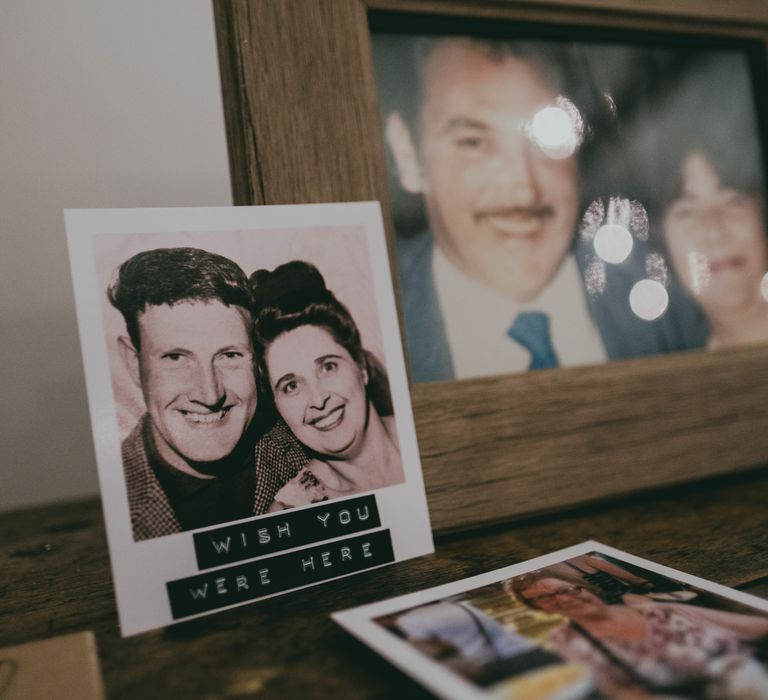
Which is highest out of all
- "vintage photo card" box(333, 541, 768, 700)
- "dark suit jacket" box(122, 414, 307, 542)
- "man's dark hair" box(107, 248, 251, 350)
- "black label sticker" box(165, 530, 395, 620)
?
"man's dark hair" box(107, 248, 251, 350)

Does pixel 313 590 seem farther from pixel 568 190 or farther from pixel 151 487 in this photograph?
pixel 568 190

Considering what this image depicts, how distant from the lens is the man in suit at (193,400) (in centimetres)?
41

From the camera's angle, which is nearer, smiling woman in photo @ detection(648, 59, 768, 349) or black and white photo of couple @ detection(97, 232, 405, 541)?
black and white photo of couple @ detection(97, 232, 405, 541)

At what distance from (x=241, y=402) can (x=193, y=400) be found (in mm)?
34

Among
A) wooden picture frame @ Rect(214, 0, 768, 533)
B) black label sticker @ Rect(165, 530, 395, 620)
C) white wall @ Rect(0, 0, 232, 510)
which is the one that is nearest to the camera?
black label sticker @ Rect(165, 530, 395, 620)

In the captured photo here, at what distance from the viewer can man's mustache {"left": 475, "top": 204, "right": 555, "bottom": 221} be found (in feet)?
1.96

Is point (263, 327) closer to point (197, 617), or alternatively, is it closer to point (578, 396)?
point (197, 617)

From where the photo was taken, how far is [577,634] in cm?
34

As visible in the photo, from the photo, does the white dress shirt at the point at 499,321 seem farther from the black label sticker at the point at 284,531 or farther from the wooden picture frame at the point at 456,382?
the black label sticker at the point at 284,531

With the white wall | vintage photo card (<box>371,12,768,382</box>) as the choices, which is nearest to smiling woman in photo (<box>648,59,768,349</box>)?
vintage photo card (<box>371,12,768,382</box>)

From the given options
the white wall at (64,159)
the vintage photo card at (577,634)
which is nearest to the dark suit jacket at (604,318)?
the vintage photo card at (577,634)

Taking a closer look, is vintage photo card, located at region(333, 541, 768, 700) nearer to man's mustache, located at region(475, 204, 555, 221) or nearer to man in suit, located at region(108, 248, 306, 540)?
man in suit, located at region(108, 248, 306, 540)

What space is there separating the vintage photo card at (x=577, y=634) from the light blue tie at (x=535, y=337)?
22 centimetres

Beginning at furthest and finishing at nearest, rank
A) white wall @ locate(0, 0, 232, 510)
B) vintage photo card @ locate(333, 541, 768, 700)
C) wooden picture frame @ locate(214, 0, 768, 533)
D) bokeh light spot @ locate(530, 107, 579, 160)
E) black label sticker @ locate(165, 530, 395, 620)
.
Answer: white wall @ locate(0, 0, 232, 510), bokeh light spot @ locate(530, 107, 579, 160), wooden picture frame @ locate(214, 0, 768, 533), black label sticker @ locate(165, 530, 395, 620), vintage photo card @ locate(333, 541, 768, 700)
